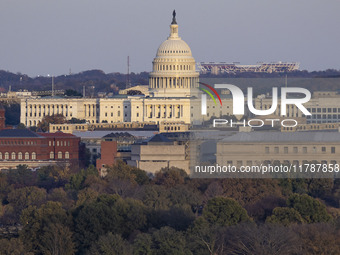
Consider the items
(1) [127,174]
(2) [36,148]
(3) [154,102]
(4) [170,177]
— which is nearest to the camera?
(4) [170,177]

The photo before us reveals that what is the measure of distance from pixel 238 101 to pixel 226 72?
7516 centimetres

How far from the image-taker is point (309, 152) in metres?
104

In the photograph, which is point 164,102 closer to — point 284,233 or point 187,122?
point 187,122

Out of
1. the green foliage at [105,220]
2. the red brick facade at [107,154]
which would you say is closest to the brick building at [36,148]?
the red brick facade at [107,154]

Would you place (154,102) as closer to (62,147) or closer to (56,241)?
(62,147)

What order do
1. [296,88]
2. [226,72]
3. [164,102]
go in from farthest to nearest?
[226,72] < [164,102] < [296,88]

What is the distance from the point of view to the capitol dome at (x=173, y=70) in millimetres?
173375

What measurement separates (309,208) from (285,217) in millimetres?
2629

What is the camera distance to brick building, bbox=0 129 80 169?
12200cm

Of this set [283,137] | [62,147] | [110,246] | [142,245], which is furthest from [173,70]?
[110,246]

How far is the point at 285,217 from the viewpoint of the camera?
79875 mm

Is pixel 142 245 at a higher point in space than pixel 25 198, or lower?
lower

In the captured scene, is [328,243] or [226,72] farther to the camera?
[226,72]

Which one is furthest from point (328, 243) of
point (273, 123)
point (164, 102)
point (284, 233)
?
point (164, 102)
